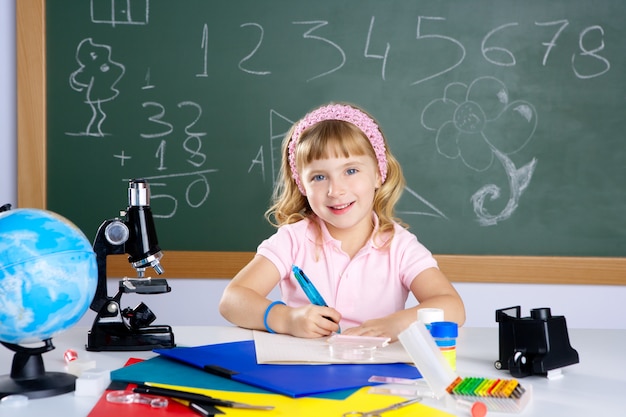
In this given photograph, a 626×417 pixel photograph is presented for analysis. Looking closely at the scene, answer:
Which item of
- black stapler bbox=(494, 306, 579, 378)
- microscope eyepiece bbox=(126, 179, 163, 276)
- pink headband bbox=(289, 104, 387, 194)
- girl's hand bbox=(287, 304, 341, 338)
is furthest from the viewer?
pink headband bbox=(289, 104, 387, 194)

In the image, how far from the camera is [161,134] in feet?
9.51

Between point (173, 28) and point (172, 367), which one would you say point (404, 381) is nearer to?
point (172, 367)

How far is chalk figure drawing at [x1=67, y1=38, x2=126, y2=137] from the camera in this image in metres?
2.91

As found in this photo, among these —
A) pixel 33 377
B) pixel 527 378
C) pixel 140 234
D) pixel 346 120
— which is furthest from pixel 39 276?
pixel 346 120

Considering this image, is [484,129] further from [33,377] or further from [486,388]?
[33,377]

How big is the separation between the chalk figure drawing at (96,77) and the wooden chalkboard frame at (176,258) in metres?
0.15

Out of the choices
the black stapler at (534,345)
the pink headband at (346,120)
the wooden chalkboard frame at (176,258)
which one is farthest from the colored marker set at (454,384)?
the wooden chalkboard frame at (176,258)

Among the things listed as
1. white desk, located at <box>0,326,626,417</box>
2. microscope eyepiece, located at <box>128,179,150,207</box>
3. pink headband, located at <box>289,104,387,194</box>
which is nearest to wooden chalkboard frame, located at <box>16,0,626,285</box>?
pink headband, located at <box>289,104,387,194</box>

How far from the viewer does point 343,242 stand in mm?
2023

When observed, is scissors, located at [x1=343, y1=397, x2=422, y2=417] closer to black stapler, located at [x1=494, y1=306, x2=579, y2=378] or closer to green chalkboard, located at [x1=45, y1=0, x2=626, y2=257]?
black stapler, located at [x1=494, y1=306, x2=579, y2=378]

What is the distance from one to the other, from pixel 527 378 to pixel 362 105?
1746 mm

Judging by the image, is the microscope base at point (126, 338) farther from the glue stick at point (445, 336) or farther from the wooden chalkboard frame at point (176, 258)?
the wooden chalkboard frame at point (176, 258)

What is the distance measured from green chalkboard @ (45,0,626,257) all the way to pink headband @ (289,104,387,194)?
2.69ft

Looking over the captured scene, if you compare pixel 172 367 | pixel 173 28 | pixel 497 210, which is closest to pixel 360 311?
pixel 172 367
